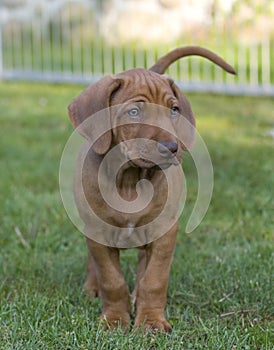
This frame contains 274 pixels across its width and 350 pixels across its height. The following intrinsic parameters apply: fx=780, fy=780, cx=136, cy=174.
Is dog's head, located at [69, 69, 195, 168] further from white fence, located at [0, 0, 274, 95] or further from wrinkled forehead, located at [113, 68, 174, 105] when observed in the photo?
white fence, located at [0, 0, 274, 95]

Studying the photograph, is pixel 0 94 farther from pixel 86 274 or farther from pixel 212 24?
pixel 86 274

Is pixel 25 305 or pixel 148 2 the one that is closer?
pixel 25 305

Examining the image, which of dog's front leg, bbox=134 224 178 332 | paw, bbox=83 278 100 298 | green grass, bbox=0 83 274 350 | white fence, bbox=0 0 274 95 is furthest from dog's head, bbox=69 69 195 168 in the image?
white fence, bbox=0 0 274 95

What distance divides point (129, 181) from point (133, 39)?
709cm

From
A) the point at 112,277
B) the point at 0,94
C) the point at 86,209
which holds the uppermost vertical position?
the point at 86,209

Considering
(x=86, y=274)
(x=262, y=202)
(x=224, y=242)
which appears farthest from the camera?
(x=262, y=202)

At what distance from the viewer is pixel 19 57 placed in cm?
1112

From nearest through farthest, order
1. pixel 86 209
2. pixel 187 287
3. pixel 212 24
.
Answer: pixel 86 209 → pixel 187 287 → pixel 212 24

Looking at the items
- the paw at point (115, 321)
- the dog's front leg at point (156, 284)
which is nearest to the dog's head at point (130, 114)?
the dog's front leg at point (156, 284)

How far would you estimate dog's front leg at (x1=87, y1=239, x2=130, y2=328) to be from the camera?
9.91 ft

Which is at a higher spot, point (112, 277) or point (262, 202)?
point (112, 277)

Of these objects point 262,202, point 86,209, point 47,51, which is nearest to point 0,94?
point 47,51

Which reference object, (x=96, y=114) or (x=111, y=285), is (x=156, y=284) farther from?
(x=96, y=114)

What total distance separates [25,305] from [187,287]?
0.72 meters
